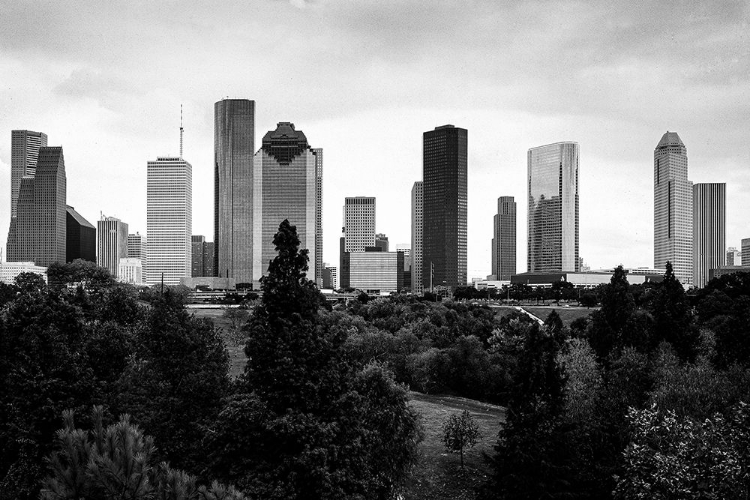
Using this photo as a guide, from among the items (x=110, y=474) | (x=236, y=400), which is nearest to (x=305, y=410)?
(x=236, y=400)

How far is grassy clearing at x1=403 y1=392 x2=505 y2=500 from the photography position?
3431cm

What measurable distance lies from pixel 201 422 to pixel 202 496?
15.3 meters

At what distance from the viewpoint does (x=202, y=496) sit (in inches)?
428

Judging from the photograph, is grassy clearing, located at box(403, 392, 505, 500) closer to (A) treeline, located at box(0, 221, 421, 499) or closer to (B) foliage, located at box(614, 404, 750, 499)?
(A) treeline, located at box(0, 221, 421, 499)

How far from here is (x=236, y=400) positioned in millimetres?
22266

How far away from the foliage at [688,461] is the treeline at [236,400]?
10.3 m

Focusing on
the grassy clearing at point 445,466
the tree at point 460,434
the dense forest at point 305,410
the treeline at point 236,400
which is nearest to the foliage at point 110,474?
the dense forest at point 305,410

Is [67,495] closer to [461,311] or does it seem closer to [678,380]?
[678,380]

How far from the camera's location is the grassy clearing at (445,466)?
113 ft

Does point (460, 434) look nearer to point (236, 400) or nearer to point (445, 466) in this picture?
point (445, 466)

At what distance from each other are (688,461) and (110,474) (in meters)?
19.8

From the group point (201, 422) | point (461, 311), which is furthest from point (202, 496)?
point (461, 311)

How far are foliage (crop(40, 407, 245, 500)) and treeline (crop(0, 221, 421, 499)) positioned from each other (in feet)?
24.5

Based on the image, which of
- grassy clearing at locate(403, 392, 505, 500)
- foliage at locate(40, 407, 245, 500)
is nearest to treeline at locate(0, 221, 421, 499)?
grassy clearing at locate(403, 392, 505, 500)
